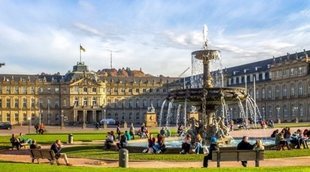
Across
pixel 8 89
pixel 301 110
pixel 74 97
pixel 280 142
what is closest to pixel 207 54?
pixel 280 142

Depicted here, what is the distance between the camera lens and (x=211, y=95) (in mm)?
31438

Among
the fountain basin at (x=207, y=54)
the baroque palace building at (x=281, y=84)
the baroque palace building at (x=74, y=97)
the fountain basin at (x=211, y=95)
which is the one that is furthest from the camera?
the baroque palace building at (x=74, y=97)

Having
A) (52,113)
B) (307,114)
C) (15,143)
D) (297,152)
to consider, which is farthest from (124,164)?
(52,113)

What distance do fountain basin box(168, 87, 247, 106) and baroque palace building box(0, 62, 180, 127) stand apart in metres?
111

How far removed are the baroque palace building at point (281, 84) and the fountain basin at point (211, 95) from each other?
68.6m

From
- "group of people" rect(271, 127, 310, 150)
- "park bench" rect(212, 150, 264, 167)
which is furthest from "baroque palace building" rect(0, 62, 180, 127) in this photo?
"park bench" rect(212, 150, 264, 167)

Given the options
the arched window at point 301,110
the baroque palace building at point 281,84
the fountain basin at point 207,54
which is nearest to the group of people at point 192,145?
the fountain basin at point 207,54

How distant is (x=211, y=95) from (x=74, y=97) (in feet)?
397

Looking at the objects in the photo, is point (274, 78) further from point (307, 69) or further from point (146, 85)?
point (146, 85)

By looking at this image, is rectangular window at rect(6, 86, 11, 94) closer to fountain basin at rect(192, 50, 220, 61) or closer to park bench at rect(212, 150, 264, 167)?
fountain basin at rect(192, 50, 220, 61)

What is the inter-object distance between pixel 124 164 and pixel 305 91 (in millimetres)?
91854

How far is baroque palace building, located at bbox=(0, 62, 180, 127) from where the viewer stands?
146375 mm

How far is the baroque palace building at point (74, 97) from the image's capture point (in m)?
146

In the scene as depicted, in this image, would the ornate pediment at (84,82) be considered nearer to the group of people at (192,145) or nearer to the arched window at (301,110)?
the arched window at (301,110)
